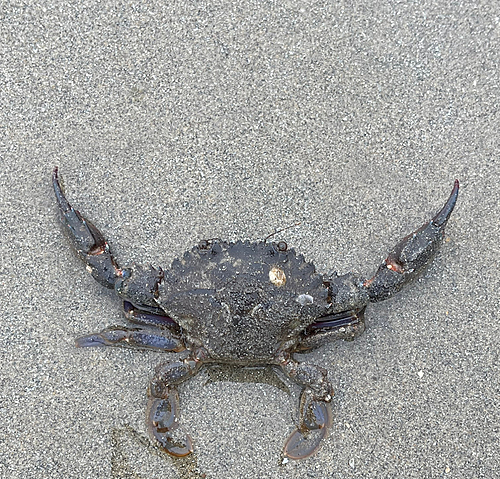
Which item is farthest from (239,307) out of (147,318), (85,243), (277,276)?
(85,243)

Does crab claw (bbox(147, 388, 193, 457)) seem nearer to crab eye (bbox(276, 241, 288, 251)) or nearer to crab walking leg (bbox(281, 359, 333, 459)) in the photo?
crab walking leg (bbox(281, 359, 333, 459))

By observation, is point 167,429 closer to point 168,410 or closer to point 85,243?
point 168,410

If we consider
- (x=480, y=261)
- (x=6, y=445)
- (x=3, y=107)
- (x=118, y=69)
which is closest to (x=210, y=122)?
(x=118, y=69)

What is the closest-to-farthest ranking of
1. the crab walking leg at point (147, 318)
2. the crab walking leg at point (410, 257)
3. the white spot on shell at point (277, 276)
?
the white spot on shell at point (277, 276) → the crab walking leg at point (410, 257) → the crab walking leg at point (147, 318)

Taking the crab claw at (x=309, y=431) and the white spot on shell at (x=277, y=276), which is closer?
the white spot on shell at (x=277, y=276)

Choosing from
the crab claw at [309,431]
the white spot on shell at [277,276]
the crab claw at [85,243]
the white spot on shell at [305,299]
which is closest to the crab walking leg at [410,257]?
the white spot on shell at [305,299]

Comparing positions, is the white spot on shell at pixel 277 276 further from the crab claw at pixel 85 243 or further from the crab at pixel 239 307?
the crab claw at pixel 85 243
